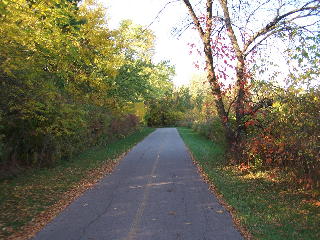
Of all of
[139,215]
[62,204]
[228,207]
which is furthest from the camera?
[62,204]

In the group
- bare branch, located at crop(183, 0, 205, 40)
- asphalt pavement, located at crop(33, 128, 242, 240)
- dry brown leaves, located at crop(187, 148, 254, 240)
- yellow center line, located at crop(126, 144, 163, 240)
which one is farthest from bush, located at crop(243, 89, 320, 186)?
bare branch, located at crop(183, 0, 205, 40)

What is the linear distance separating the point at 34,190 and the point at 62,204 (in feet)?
6.20

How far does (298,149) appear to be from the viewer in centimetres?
807

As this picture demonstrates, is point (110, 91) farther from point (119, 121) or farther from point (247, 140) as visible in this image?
point (247, 140)

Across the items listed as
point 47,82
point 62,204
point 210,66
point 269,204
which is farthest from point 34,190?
point 210,66

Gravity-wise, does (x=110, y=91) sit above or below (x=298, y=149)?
above

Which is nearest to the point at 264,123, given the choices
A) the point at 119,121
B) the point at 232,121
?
the point at 232,121

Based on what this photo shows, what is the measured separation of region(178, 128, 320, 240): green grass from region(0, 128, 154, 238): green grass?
14.0 ft

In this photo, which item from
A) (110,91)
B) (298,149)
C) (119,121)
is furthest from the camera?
(119,121)

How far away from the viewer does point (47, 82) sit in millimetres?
11469

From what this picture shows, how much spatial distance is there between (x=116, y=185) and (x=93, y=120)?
9872 mm

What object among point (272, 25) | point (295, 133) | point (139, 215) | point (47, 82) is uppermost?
point (272, 25)

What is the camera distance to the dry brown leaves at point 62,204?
20.4ft

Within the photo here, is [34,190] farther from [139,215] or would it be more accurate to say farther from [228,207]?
[228,207]
